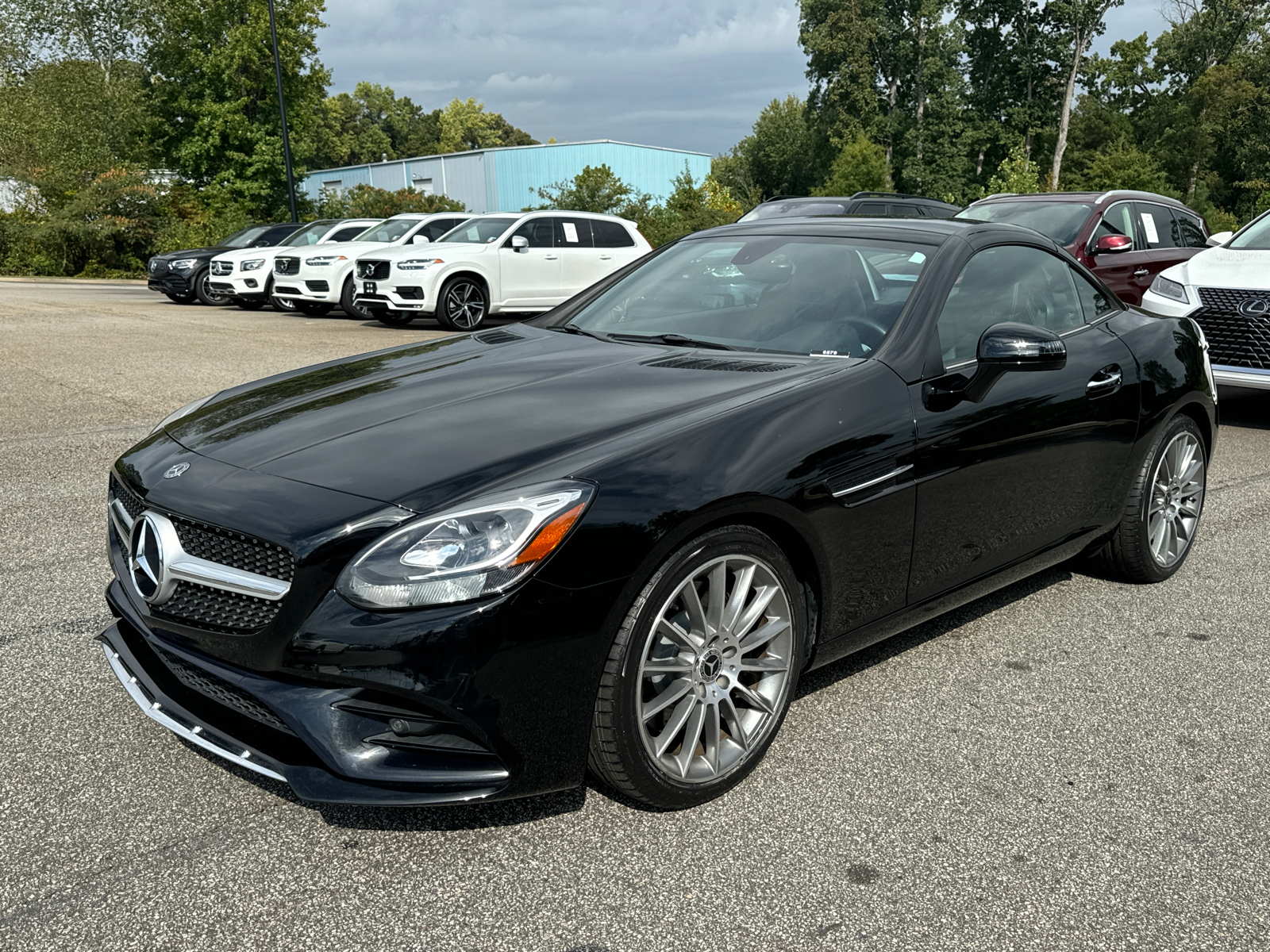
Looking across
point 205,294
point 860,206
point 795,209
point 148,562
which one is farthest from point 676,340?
point 205,294

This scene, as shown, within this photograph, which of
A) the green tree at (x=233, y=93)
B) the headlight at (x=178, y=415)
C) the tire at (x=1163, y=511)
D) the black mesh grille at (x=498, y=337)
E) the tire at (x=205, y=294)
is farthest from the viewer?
the green tree at (x=233, y=93)

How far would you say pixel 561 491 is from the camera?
250 centimetres

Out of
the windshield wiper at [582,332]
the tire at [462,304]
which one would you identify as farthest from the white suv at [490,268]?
the windshield wiper at [582,332]

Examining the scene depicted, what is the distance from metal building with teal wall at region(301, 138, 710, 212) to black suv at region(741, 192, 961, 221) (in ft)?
141

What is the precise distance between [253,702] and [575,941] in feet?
2.96

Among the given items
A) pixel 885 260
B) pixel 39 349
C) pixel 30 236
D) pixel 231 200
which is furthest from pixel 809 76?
pixel 885 260

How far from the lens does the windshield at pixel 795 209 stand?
14.4m

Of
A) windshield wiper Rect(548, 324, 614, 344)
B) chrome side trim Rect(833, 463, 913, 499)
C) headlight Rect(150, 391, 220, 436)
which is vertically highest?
windshield wiper Rect(548, 324, 614, 344)

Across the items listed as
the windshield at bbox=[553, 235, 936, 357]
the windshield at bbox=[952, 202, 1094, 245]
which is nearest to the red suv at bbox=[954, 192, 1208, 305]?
the windshield at bbox=[952, 202, 1094, 245]

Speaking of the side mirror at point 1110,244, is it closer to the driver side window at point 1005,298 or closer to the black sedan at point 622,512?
the driver side window at point 1005,298

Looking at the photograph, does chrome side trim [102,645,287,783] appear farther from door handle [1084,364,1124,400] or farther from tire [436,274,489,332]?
tire [436,274,489,332]

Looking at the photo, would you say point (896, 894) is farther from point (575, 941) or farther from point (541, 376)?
point (541, 376)

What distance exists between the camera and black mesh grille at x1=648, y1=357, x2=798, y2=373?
332 centimetres

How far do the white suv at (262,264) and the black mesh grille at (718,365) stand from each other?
53.2 ft
